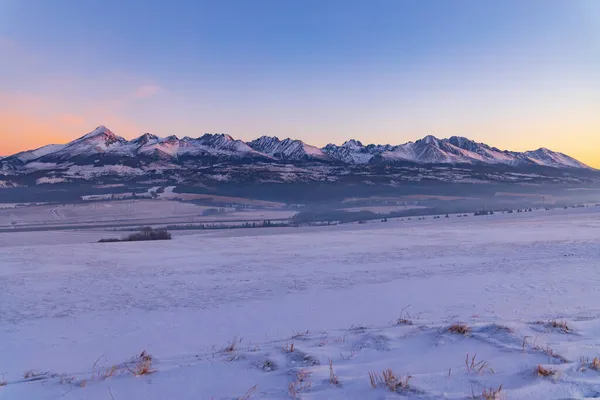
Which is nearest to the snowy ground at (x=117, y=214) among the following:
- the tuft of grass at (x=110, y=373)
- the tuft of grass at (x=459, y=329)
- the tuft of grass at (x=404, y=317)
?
the tuft of grass at (x=404, y=317)

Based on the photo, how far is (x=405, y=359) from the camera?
182 inches

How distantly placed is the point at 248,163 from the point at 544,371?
462ft

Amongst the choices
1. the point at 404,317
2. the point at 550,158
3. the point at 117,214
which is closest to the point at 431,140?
the point at 550,158

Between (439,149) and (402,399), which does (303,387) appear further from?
(439,149)

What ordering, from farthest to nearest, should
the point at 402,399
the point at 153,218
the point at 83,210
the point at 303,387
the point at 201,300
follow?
1. the point at 83,210
2. the point at 153,218
3. the point at 201,300
4. the point at 303,387
5. the point at 402,399

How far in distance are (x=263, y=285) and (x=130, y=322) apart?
142 inches

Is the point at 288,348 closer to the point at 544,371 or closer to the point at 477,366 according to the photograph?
the point at 477,366

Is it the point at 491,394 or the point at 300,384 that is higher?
the point at 491,394

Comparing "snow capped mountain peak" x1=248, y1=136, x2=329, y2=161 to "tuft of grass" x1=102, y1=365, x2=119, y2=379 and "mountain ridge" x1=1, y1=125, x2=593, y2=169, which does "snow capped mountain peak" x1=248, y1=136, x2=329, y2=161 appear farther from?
"tuft of grass" x1=102, y1=365, x2=119, y2=379

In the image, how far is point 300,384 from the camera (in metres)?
3.92

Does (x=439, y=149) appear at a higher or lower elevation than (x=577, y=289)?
higher

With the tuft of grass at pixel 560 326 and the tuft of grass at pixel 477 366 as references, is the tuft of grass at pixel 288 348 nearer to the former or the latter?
the tuft of grass at pixel 477 366

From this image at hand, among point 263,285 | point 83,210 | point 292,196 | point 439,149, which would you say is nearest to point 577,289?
point 263,285

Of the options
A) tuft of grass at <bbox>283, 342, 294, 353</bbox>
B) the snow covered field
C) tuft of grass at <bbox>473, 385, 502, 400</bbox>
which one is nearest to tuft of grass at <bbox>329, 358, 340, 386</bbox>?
the snow covered field
